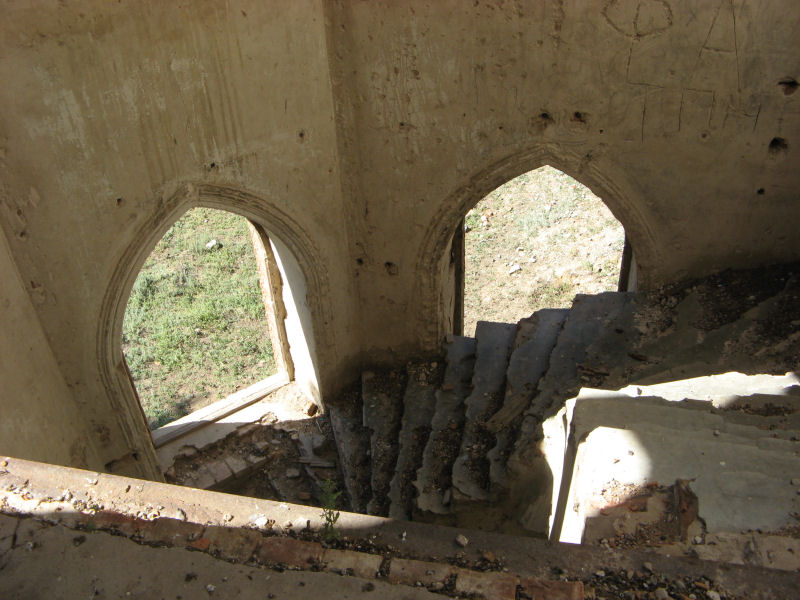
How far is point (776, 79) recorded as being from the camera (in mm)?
6539

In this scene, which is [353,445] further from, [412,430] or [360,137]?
[360,137]

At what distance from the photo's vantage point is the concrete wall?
207 inches

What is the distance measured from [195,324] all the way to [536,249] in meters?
5.98

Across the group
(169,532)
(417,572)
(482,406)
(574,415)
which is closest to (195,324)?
(482,406)

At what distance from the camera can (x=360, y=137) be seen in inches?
288

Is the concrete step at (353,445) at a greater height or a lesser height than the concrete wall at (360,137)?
lesser

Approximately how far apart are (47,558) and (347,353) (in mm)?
5827

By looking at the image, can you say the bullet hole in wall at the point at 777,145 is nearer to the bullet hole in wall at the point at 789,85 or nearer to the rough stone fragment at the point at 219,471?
the bullet hole in wall at the point at 789,85

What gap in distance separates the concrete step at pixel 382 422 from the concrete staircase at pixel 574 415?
17 millimetres

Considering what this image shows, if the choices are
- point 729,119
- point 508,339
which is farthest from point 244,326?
point 729,119

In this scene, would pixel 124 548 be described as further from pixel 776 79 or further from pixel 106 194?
pixel 776 79

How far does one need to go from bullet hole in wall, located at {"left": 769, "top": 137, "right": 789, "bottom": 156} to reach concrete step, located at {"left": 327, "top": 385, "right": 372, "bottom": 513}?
5209 millimetres

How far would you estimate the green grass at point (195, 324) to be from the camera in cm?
979

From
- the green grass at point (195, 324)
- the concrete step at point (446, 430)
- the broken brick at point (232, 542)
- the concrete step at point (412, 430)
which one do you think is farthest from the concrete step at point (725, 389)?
the green grass at point (195, 324)
